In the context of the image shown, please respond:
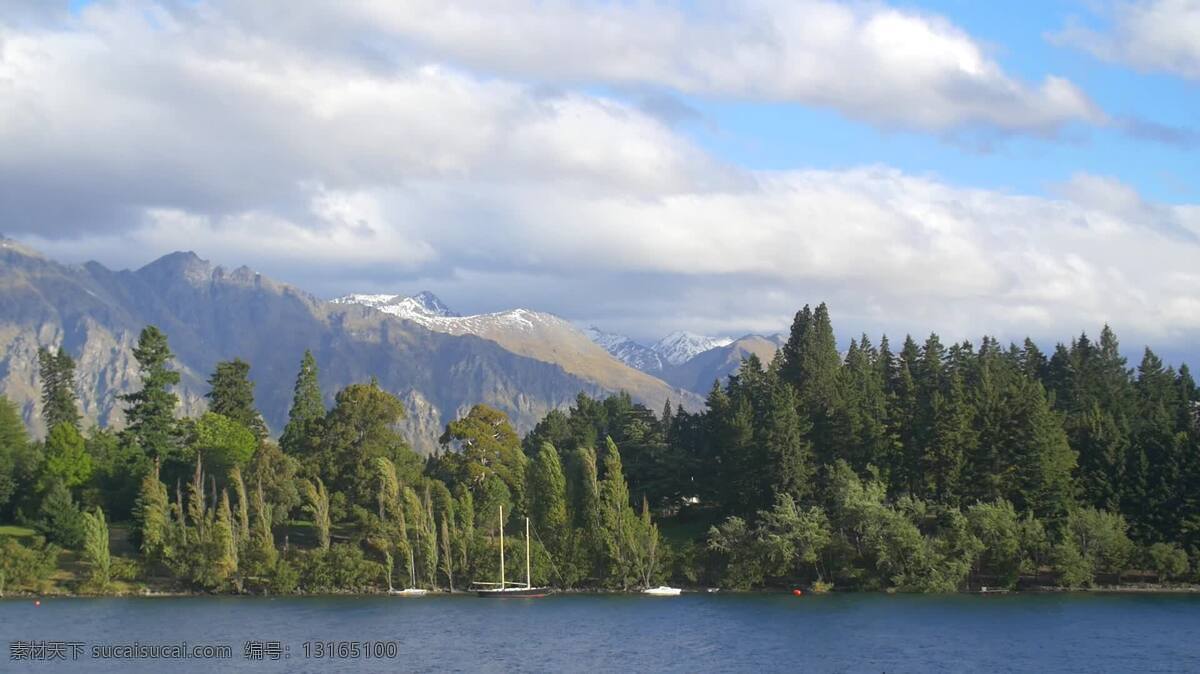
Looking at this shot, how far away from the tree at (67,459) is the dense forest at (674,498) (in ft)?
1.07

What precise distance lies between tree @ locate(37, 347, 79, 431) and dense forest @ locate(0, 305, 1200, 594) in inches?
980

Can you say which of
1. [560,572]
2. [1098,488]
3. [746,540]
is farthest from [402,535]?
[1098,488]

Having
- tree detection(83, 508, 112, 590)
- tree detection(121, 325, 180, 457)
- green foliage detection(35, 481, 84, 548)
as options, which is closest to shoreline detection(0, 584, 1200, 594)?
tree detection(83, 508, 112, 590)

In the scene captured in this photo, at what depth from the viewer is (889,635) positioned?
88.6 meters

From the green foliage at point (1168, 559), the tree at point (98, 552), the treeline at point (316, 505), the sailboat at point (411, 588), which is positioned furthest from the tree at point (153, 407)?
the green foliage at point (1168, 559)

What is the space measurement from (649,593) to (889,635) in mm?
37478

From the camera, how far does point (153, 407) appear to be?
151m

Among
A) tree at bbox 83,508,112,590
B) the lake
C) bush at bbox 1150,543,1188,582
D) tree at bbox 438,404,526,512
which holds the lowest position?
the lake

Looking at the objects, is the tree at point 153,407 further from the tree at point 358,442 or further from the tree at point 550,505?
the tree at point 550,505

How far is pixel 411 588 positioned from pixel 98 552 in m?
28.5

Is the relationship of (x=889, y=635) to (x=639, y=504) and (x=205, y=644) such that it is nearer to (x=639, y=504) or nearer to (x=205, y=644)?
(x=205, y=644)

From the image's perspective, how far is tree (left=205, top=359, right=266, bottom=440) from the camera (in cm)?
16012

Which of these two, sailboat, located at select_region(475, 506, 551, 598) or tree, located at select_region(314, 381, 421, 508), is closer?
sailboat, located at select_region(475, 506, 551, 598)

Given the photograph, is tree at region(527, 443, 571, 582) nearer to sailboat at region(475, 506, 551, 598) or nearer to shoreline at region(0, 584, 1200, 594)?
sailboat at region(475, 506, 551, 598)
